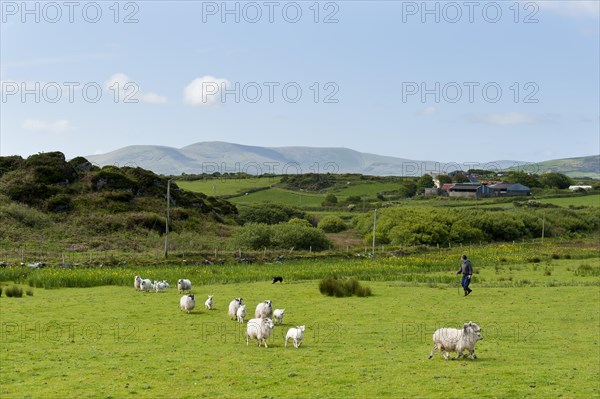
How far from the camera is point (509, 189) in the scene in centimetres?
18750

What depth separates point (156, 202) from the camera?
10075 centimetres

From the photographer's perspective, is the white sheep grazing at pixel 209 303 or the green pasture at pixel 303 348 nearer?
the green pasture at pixel 303 348

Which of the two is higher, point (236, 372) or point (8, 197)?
point (8, 197)

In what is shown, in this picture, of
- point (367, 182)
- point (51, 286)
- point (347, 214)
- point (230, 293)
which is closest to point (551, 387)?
point (230, 293)

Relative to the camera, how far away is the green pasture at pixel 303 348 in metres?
17.5

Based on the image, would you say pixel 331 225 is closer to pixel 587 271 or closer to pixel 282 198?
pixel 282 198

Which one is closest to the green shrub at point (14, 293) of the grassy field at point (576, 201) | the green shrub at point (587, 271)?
the green shrub at point (587, 271)

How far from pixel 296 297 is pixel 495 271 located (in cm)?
2658

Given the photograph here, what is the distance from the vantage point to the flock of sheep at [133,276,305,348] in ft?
75.4

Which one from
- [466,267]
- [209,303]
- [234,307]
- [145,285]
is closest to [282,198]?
[145,285]

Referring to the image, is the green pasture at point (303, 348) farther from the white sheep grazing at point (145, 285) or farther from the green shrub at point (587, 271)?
the green shrub at point (587, 271)

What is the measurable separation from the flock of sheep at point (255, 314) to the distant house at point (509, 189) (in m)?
156

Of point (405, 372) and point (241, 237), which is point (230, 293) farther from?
point (241, 237)

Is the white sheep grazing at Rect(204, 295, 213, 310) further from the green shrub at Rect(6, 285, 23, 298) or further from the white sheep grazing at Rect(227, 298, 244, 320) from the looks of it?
the green shrub at Rect(6, 285, 23, 298)
